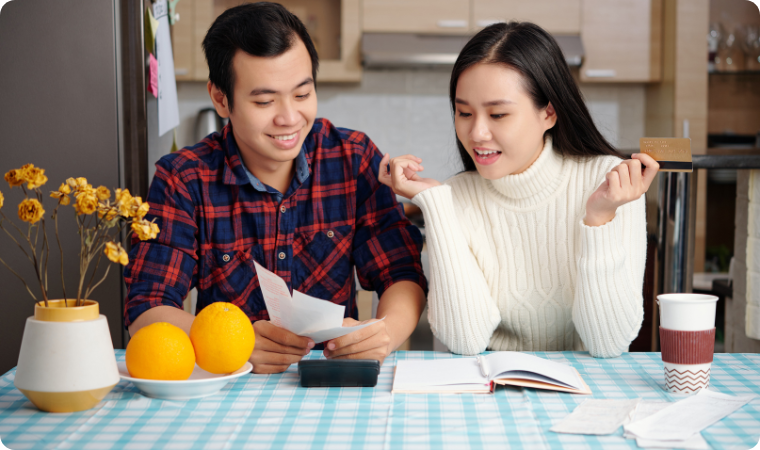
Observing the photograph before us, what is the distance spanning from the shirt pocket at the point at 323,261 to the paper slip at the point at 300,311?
0.42 meters

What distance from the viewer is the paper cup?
3.11 feet

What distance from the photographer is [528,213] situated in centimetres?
137

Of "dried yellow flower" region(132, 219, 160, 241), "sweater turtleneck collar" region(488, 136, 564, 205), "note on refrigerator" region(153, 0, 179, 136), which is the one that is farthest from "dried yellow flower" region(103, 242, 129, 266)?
"note on refrigerator" region(153, 0, 179, 136)

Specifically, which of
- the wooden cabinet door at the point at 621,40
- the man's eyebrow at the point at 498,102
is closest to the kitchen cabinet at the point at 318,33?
the wooden cabinet door at the point at 621,40

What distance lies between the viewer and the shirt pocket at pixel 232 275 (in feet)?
4.64

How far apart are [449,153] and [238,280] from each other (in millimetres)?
2439

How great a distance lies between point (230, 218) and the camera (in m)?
1.41

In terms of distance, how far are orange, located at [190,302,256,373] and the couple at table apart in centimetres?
26

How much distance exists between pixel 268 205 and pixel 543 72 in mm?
661

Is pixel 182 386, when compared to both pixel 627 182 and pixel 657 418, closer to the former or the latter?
pixel 657 418

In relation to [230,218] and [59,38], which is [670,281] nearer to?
[230,218]

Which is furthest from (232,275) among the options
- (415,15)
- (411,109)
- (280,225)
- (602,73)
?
(602,73)

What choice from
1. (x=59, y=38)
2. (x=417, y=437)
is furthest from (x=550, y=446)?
(x=59, y=38)

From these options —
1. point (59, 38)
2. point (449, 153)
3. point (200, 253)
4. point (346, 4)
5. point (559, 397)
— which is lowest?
point (559, 397)
